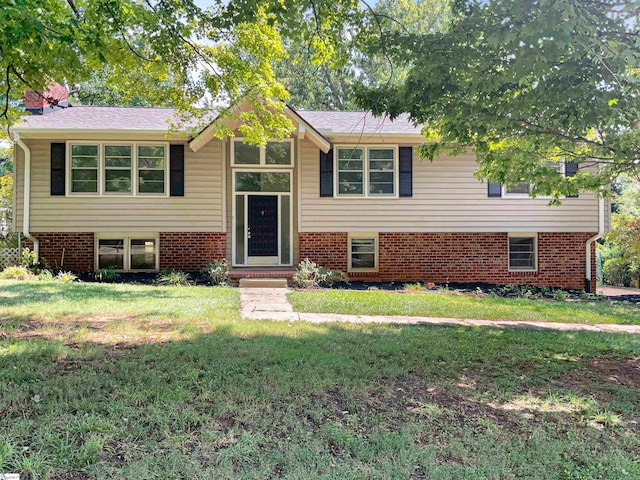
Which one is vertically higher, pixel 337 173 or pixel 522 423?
pixel 337 173

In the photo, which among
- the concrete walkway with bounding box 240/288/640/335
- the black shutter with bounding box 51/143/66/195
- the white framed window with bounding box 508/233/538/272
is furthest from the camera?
the white framed window with bounding box 508/233/538/272

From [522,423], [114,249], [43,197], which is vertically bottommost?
[522,423]

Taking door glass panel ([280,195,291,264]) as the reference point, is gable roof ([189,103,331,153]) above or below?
above

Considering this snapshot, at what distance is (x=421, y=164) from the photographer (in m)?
12.3

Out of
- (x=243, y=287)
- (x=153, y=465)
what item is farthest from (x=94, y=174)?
(x=153, y=465)

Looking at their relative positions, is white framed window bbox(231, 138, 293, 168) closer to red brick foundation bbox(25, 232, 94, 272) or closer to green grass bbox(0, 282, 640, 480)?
red brick foundation bbox(25, 232, 94, 272)

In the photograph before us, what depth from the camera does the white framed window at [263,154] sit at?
11898 mm

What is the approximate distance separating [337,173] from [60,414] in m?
9.93

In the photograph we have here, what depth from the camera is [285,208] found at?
12.1 meters

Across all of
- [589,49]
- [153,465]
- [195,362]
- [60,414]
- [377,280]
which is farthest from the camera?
[377,280]

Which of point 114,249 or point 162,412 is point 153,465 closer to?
point 162,412

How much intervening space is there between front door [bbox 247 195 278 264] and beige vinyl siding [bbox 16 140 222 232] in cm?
87

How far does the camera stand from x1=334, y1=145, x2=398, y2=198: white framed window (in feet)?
39.7

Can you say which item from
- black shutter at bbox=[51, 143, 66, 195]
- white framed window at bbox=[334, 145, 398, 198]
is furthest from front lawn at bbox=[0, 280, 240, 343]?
white framed window at bbox=[334, 145, 398, 198]
